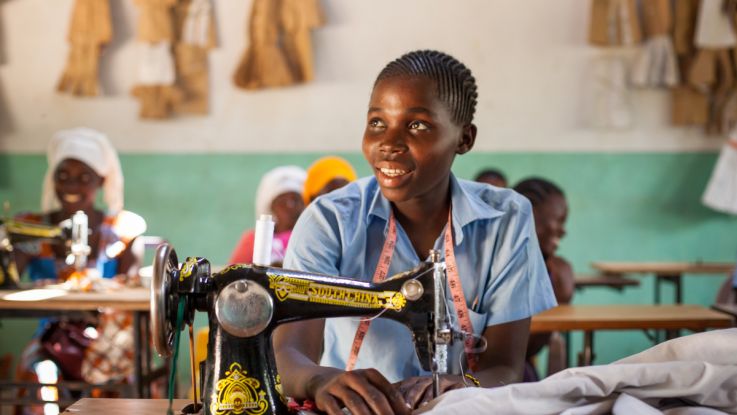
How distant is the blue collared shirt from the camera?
183cm

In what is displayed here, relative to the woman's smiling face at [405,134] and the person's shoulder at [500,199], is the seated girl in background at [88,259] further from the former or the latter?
the woman's smiling face at [405,134]

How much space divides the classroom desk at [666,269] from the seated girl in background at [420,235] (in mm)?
3950

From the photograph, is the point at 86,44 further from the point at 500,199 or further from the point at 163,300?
the point at 163,300

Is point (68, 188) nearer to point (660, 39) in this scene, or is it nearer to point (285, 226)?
point (285, 226)

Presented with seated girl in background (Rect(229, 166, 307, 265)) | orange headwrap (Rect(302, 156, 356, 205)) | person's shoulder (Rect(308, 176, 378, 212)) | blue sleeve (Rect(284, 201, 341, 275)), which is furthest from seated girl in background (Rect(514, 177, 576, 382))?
blue sleeve (Rect(284, 201, 341, 275))

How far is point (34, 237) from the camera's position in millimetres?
3879

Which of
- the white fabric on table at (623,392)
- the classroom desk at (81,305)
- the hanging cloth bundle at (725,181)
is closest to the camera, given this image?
the white fabric on table at (623,392)

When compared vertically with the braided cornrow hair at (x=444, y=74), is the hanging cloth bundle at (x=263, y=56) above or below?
above

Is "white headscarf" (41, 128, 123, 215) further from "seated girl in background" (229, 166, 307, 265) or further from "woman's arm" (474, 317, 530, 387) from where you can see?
"woman's arm" (474, 317, 530, 387)

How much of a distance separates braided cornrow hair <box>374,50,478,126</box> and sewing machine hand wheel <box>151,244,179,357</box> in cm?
58

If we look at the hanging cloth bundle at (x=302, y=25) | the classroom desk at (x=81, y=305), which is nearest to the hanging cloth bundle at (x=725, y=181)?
the hanging cloth bundle at (x=302, y=25)

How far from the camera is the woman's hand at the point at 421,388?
1492 millimetres

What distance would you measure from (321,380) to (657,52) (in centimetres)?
519

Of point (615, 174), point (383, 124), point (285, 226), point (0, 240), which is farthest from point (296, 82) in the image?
point (383, 124)
